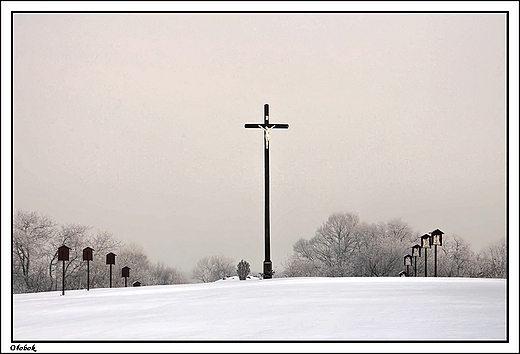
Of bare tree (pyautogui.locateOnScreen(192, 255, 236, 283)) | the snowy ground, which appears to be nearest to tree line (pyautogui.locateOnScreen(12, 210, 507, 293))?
bare tree (pyautogui.locateOnScreen(192, 255, 236, 283))

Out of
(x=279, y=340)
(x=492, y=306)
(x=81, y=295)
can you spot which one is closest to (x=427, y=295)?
(x=492, y=306)

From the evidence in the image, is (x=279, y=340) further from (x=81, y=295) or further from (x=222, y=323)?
(x=81, y=295)

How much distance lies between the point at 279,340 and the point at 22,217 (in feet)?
39.2

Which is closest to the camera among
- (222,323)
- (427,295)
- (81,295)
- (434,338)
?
(434,338)

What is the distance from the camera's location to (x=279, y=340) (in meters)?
7.02

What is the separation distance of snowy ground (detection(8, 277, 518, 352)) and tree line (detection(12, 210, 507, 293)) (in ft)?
24.3

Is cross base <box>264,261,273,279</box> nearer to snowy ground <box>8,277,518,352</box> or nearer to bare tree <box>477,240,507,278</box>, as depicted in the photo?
snowy ground <box>8,277,518,352</box>

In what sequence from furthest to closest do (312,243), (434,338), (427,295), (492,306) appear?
(312,243) < (427,295) < (492,306) < (434,338)

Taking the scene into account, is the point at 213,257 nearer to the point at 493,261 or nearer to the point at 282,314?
the point at 493,261

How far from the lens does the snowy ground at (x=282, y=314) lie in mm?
7117

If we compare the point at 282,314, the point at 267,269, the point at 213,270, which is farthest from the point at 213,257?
the point at 282,314

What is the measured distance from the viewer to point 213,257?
57.9 ft

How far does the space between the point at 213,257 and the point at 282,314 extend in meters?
10.0

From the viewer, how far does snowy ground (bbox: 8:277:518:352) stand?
7117mm
